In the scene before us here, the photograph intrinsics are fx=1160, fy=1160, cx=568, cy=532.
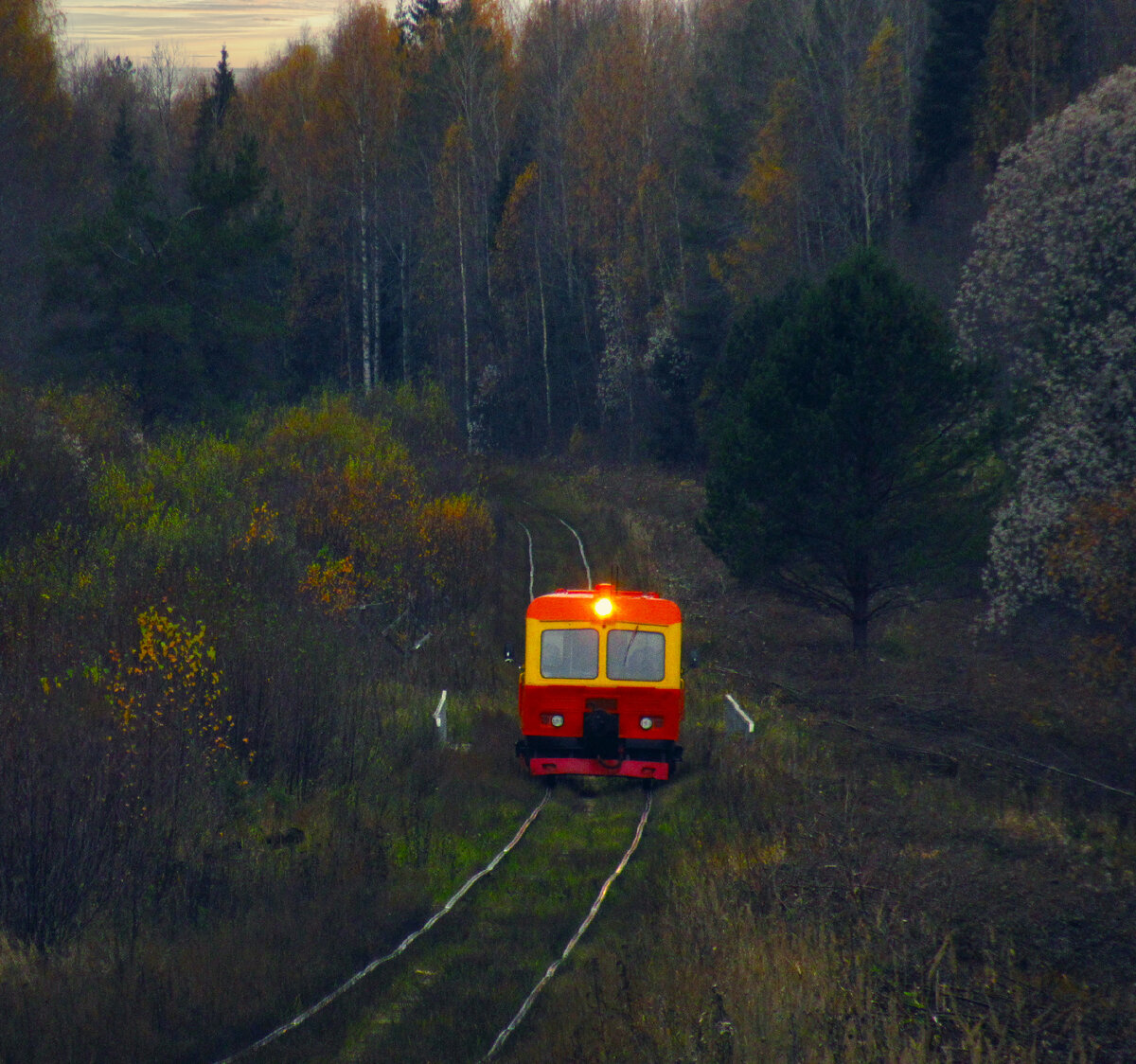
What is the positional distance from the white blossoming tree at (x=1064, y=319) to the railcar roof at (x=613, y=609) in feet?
33.0

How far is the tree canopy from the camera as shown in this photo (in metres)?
19.9

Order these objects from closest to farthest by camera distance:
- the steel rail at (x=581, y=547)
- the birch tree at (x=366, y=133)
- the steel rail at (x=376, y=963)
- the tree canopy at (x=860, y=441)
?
the steel rail at (x=376, y=963)
the tree canopy at (x=860, y=441)
the steel rail at (x=581, y=547)
the birch tree at (x=366, y=133)

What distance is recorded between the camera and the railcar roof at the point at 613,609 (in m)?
13.1

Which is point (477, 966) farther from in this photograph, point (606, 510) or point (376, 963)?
point (606, 510)

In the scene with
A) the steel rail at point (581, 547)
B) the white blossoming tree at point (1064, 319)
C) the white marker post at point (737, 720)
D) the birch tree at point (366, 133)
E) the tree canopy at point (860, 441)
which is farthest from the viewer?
the birch tree at point (366, 133)

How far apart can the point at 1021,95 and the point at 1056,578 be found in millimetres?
22553

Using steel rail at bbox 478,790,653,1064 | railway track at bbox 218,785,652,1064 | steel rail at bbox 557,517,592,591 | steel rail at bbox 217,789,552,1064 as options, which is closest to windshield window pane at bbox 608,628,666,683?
steel rail at bbox 478,790,653,1064

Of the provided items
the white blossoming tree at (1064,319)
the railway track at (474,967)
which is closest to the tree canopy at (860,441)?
the white blossoming tree at (1064,319)

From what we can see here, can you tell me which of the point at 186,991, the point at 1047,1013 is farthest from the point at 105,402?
the point at 1047,1013

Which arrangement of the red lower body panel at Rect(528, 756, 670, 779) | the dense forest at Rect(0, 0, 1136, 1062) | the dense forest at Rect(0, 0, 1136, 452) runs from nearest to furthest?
the dense forest at Rect(0, 0, 1136, 1062) < the red lower body panel at Rect(528, 756, 670, 779) < the dense forest at Rect(0, 0, 1136, 452)

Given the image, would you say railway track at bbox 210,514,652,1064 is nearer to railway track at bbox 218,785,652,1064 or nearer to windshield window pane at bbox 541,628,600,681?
railway track at bbox 218,785,652,1064

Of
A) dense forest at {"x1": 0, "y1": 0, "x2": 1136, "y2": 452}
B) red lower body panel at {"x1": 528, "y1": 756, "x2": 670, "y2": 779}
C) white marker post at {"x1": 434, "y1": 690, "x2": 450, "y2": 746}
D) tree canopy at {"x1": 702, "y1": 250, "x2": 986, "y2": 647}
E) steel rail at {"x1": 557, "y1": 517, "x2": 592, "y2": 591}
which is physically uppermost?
dense forest at {"x1": 0, "y1": 0, "x2": 1136, "y2": 452}

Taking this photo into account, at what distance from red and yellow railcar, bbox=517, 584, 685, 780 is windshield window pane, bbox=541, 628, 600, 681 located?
0.01 m

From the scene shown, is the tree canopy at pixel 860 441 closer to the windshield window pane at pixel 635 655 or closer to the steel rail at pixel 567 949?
the windshield window pane at pixel 635 655
